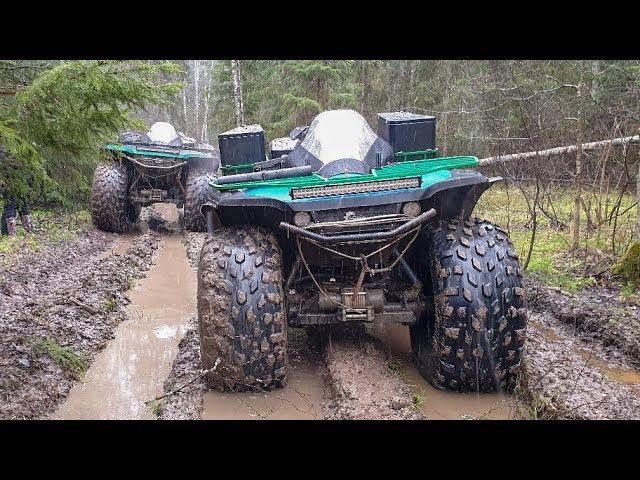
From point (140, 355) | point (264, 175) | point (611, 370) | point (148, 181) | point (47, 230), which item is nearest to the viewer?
point (264, 175)

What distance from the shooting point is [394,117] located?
606 cm

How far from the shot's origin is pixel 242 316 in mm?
4164

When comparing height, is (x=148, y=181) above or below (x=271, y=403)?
above

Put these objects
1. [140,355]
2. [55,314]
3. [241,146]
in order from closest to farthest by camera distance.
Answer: [140,355]
[55,314]
[241,146]

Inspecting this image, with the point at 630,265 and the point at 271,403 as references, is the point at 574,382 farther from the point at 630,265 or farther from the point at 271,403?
the point at 630,265

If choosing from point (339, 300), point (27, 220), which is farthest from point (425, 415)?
point (27, 220)

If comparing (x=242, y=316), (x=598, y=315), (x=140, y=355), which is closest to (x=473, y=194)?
(x=242, y=316)

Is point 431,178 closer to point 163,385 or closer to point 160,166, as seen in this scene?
point 163,385

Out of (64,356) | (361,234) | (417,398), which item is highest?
(361,234)

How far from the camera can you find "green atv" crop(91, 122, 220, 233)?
11.7 m

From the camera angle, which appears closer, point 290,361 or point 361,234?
point 361,234

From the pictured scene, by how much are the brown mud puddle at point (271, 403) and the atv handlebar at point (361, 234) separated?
118 cm

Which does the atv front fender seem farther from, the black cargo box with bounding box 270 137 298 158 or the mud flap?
the black cargo box with bounding box 270 137 298 158

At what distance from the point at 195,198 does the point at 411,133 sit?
6.61 m
